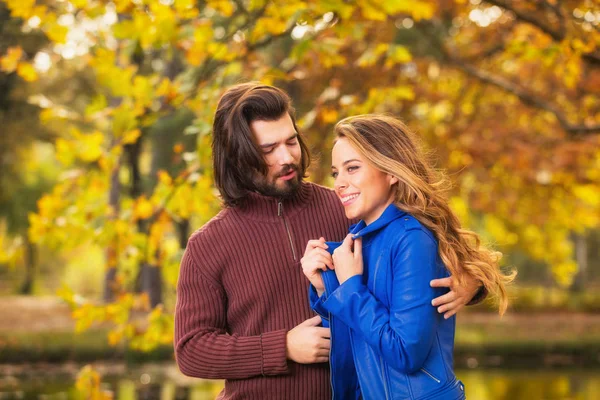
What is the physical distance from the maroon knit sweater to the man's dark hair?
103mm

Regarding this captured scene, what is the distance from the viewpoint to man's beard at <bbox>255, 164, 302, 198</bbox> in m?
3.02

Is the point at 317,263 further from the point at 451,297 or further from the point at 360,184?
the point at 451,297

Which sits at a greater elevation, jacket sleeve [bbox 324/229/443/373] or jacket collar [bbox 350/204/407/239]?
jacket collar [bbox 350/204/407/239]

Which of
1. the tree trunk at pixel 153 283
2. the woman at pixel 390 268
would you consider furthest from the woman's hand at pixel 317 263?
the tree trunk at pixel 153 283

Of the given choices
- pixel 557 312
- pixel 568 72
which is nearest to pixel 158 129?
pixel 568 72

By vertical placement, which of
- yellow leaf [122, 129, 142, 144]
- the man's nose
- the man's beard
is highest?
yellow leaf [122, 129, 142, 144]

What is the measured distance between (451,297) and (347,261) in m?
0.34

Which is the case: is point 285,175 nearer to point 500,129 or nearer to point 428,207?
point 428,207

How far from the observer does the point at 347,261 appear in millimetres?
2639

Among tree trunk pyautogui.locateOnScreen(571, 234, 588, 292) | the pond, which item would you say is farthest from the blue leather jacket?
tree trunk pyautogui.locateOnScreen(571, 234, 588, 292)

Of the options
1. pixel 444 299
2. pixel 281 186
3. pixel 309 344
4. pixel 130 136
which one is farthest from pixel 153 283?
pixel 444 299

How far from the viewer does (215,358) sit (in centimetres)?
289

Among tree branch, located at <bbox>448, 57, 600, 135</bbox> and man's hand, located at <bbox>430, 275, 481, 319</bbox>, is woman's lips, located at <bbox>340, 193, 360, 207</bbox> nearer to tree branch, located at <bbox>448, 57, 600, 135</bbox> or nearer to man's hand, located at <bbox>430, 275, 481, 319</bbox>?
man's hand, located at <bbox>430, 275, 481, 319</bbox>

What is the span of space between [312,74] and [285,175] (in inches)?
408
